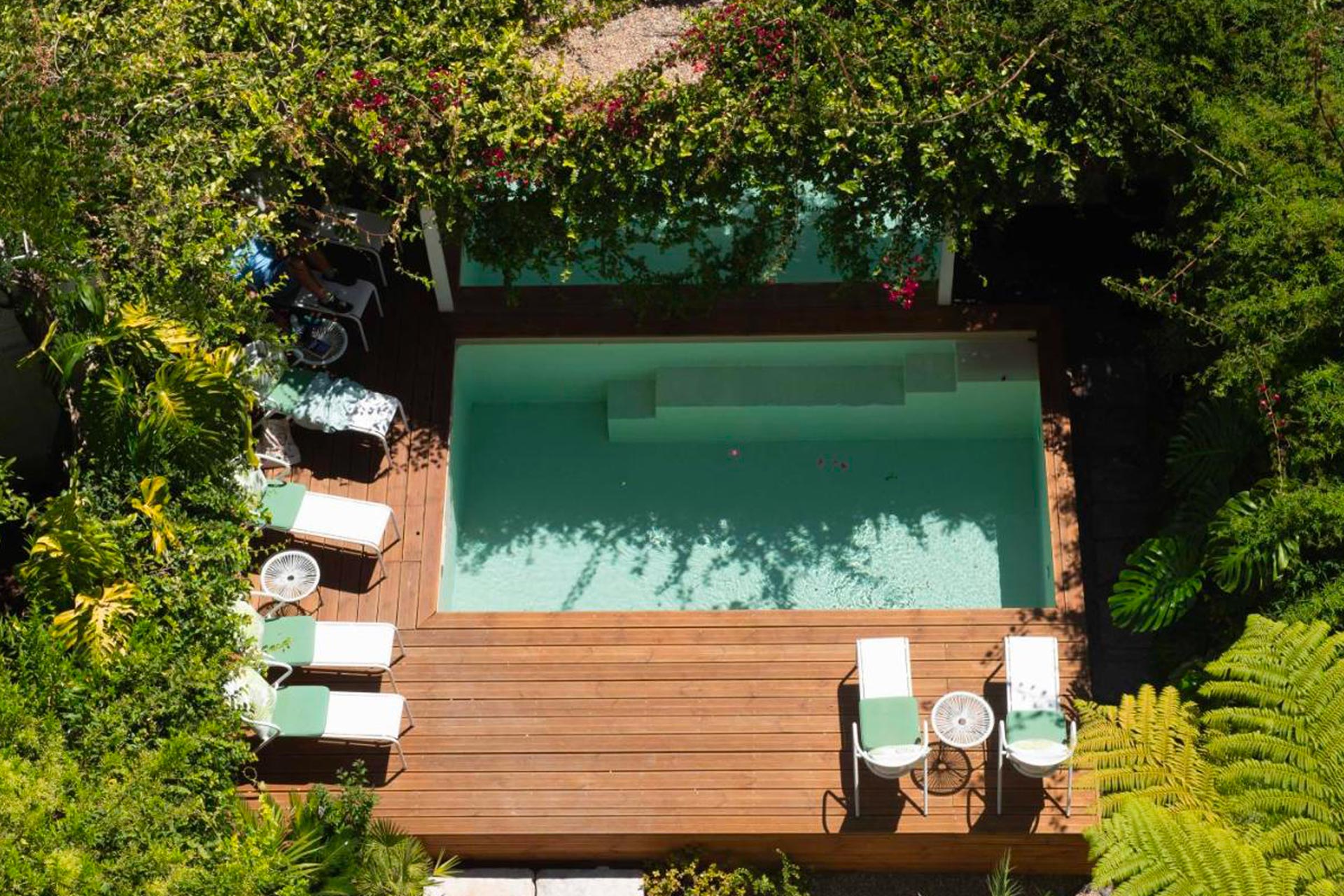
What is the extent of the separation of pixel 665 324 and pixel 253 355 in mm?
3214

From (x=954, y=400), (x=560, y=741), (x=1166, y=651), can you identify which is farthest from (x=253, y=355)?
(x=1166, y=651)

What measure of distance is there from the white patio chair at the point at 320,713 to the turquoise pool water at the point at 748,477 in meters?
1.48

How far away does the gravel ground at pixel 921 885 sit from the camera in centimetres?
993

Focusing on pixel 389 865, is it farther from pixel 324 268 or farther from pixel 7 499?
pixel 324 268

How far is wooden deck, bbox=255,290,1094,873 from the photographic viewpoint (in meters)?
9.77

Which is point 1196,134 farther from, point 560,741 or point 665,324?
point 560,741

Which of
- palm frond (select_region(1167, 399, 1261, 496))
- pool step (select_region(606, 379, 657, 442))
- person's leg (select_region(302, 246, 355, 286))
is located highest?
person's leg (select_region(302, 246, 355, 286))

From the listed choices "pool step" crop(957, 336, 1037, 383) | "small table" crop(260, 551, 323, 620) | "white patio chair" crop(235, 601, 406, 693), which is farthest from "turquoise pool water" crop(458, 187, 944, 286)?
"white patio chair" crop(235, 601, 406, 693)

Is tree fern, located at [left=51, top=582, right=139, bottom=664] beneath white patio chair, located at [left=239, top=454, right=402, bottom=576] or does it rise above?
beneath

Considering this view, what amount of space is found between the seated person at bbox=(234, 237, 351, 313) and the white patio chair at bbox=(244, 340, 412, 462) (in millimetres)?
522

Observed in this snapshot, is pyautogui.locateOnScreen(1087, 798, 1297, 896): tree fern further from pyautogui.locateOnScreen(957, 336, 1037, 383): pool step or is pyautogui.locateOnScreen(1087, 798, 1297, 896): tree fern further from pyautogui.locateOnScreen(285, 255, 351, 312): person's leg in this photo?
pyautogui.locateOnScreen(285, 255, 351, 312): person's leg

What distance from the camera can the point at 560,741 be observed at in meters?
10.1

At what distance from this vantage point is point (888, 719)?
970 cm

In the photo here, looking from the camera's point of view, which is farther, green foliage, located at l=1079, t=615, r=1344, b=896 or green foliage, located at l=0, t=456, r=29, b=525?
green foliage, located at l=0, t=456, r=29, b=525
